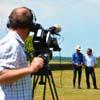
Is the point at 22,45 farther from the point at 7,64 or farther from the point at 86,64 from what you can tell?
the point at 86,64

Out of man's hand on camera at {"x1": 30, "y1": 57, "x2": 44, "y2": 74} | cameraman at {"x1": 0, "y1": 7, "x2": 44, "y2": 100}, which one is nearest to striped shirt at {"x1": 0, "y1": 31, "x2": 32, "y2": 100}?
cameraman at {"x1": 0, "y1": 7, "x2": 44, "y2": 100}

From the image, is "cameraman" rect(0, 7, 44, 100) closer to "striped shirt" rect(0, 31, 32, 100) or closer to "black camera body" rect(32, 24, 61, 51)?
"striped shirt" rect(0, 31, 32, 100)

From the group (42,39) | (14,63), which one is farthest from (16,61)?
(42,39)

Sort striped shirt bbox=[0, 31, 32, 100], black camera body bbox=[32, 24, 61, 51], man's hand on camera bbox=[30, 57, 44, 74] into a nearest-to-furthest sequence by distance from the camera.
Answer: man's hand on camera bbox=[30, 57, 44, 74] → striped shirt bbox=[0, 31, 32, 100] → black camera body bbox=[32, 24, 61, 51]

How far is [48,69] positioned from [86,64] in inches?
686

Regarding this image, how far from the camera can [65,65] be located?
61875 millimetres

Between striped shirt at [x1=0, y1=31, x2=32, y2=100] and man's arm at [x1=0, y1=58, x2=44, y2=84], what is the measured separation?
7cm

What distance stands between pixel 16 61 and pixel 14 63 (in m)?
0.03

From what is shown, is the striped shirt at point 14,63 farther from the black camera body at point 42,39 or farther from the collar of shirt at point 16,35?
the black camera body at point 42,39

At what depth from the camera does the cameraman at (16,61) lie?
199 inches

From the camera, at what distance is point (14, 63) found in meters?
5.17

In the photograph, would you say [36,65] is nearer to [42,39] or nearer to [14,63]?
[14,63]

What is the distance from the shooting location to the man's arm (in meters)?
5.02

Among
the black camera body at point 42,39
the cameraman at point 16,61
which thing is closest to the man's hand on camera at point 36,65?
the cameraman at point 16,61
